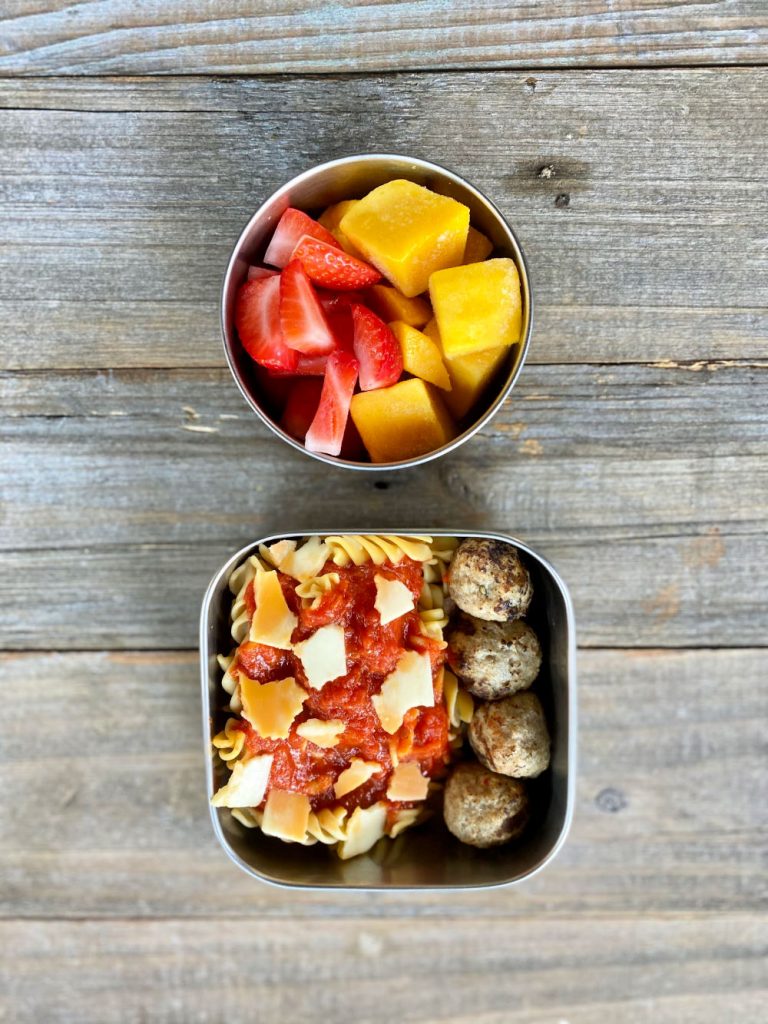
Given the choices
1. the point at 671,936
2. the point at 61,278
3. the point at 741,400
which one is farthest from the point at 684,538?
the point at 61,278

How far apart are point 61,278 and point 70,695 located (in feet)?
2.70

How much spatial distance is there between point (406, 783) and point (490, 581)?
1.28 ft

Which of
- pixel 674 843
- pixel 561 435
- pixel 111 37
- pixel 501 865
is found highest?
pixel 111 37

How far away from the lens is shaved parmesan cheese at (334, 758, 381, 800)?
A: 4.80 feet

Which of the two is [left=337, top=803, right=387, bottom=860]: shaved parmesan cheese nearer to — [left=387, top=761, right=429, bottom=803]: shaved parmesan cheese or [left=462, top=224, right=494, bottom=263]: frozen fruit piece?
[left=387, top=761, right=429, bottom=803]: shaved parmesan cheese

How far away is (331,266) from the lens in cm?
136

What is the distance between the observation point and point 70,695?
5.61ft

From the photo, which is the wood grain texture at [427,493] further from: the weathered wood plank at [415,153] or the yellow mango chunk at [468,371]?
the yellow mango chunk at [468,371]

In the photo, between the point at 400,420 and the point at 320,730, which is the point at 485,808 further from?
the point at 400,420

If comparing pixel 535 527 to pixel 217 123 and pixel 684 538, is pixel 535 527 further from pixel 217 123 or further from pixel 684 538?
pixel 217 123

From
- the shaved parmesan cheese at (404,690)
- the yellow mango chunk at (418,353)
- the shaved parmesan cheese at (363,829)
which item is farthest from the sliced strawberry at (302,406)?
the shaved parmesan cheese at (363,829)

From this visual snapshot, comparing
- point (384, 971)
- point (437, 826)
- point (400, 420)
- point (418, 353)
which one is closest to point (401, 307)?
point (418, 353)

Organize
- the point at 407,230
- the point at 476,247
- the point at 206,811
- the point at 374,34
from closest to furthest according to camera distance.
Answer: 1. the point at 407,230
2. the point at 476,247
3. the point at 374,34
4. the point at 206,811

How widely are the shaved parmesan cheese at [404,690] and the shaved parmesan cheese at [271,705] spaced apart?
14cm
